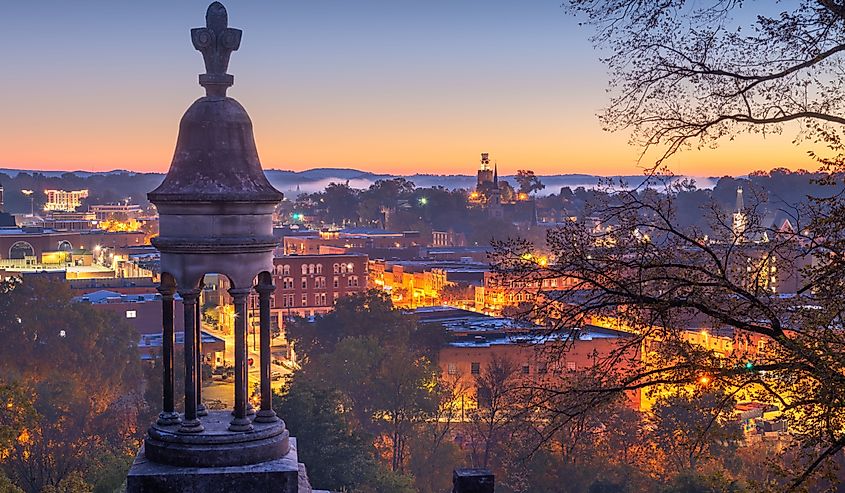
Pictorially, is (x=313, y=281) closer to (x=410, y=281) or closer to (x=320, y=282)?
(x=320, y=282)

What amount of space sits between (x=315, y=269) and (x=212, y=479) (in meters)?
94.0

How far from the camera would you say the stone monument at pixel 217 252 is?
1170cm

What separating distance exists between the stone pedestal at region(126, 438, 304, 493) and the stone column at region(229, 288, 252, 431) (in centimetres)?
56

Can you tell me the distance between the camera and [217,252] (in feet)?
39.6

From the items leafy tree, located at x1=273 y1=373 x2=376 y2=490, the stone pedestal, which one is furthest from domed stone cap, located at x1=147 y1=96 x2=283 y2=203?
leafy tree, located at x1=273 y1=373 x2=376 y2=490

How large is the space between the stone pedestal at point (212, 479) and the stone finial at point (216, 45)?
169 inches

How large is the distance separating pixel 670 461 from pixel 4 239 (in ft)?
287

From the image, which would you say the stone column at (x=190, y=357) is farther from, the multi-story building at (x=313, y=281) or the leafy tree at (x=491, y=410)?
the multi-story building at (x=313, y=281)

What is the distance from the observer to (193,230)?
12.0 metres

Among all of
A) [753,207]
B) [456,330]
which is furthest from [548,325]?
[456,330]

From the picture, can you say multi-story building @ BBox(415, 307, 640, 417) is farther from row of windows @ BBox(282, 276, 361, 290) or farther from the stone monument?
the stone monument

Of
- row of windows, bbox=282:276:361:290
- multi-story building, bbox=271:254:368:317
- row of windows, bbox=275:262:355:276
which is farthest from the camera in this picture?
row of windows, bbox=282:276:361:290

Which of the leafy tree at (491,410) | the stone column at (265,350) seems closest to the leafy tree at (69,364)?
the leafy tree at (491,410)

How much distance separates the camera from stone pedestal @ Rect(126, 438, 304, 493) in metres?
11.4
